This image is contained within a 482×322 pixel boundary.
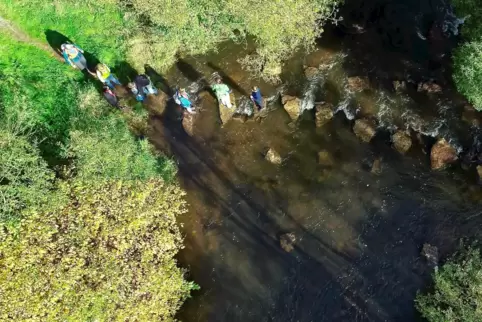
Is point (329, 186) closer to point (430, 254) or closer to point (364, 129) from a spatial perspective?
point (364, 129)

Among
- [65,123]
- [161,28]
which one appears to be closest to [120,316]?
[65,123]

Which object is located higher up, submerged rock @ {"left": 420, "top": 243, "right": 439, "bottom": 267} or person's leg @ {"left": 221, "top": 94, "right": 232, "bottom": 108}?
person's leg @ {"left": 221, "top": 94, "right": 232, "bottom": 108}

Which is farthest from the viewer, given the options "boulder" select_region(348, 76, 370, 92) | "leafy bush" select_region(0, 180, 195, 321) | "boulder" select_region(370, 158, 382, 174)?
"boulder" select_region(348, 76, 370, 92)

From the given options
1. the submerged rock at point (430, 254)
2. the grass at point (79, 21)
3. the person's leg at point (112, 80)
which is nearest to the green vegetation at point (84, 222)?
the person's leg at point (112, 80)

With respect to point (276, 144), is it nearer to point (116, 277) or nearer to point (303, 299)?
point (303, 299)

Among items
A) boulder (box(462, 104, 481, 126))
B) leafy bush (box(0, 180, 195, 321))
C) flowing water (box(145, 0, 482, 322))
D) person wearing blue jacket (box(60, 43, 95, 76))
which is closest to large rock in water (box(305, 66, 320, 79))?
flowing water (box(145, 0, 482, 322))

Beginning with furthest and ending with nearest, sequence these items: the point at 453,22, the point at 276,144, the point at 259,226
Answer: the point at 453,22 → the point at 276,144 → the point at 259,226

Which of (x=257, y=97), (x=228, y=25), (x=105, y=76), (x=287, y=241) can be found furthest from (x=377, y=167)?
(x=105, y=76)

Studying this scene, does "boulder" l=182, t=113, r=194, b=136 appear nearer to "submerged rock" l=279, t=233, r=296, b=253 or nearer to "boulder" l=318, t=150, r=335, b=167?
"boulder" l=318, t=150, r=335, b=167
